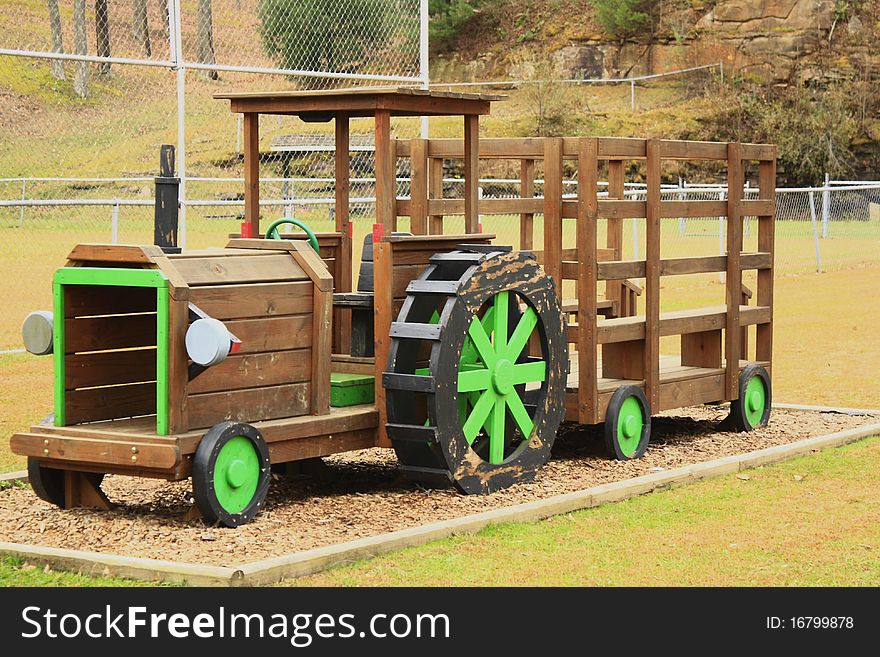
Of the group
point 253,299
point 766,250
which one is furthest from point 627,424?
point 253,299

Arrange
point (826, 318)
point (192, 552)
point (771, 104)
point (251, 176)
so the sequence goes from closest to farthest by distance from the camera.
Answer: point (192, 552) < point (251, 176) < point (826, 318) < point (771, 104)

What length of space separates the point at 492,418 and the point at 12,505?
2521 mm

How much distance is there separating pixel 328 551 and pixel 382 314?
180cm

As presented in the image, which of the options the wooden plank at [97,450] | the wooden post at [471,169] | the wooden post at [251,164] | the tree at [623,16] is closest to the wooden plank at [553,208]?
the wooden post at [471,169]

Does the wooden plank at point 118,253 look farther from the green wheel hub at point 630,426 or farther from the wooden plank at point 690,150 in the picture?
the wooden plank at point 690,150

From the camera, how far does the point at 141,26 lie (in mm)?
13195

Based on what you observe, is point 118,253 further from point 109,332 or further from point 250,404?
point 250,404

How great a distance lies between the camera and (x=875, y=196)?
3903cm

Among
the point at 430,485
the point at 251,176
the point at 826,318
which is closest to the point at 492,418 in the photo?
the point at 430,485

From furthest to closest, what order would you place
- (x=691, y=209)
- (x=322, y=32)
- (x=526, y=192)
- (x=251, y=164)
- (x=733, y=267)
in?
1. (x=322, y=32)
2. (x=526, y=192)
3. (x=733, y=267)
4. (x=691, y=209)
5. (x=251, y=164)

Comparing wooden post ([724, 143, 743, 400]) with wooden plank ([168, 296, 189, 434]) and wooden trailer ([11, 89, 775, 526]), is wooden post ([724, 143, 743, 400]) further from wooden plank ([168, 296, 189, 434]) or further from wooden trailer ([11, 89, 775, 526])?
wooden plank ([168, 296, 189, 434])

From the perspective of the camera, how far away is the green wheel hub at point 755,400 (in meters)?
9.83

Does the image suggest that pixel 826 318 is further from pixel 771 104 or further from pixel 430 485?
pixel 771 104

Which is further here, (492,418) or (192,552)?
(492,418)
